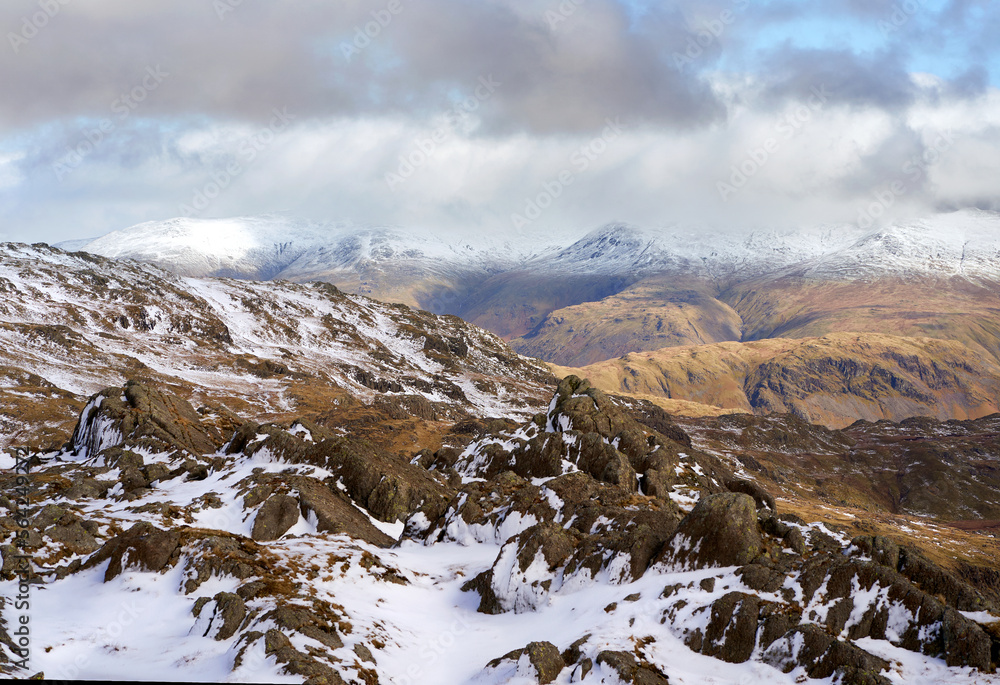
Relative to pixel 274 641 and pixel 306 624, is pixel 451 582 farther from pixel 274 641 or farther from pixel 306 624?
pixel 274 641

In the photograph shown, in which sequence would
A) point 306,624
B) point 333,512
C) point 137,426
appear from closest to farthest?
point 306,624 < point 333,512 < point 137,426

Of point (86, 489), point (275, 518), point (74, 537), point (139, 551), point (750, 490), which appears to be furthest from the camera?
point (750, 490)

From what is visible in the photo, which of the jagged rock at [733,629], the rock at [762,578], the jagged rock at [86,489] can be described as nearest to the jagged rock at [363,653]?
the jagged rock at [733,629]

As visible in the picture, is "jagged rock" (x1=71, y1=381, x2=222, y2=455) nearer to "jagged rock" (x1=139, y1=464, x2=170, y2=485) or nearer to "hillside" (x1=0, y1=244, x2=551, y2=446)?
"jagged rock" (x1=139, y1=464, x2=170, y2=485)

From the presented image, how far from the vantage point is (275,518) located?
1492 inches

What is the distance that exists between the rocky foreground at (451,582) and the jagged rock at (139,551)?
101mm

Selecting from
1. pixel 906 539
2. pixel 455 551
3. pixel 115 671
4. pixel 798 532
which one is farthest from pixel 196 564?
pixel 906 539

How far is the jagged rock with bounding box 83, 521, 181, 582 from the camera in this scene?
94.8 feet

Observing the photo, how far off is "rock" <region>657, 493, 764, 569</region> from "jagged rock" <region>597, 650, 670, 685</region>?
24.3 feet

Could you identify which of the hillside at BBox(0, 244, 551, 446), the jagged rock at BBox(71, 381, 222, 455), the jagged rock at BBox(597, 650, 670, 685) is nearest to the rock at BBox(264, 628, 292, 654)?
the jagged rock at BBox(597, 650, 670, 685)

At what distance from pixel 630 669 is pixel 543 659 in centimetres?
336

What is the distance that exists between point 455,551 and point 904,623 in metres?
25.0

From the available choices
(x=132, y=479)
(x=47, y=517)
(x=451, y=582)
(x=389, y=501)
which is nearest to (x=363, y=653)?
(x=451, y=582)

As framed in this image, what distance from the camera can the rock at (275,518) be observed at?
37094 mm
